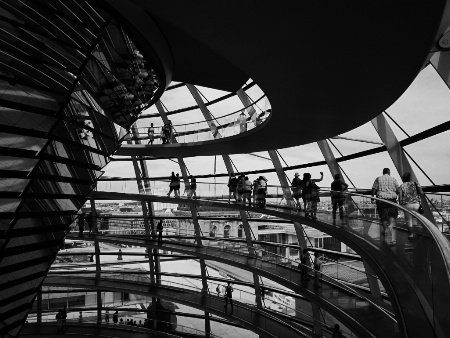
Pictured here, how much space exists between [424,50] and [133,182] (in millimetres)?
20144

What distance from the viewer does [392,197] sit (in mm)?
9672

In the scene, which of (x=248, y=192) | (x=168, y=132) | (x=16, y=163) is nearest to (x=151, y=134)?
(x=168, y=132)

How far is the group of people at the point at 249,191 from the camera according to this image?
1775 centimetres

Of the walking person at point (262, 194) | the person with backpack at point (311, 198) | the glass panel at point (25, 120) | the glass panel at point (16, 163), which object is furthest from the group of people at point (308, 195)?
the glass panel at point (16, 163)

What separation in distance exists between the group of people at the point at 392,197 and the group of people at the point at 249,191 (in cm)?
797

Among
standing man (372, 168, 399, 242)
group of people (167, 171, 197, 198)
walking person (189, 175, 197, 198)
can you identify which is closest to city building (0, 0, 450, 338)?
standing man (372, 168, 399, 242)

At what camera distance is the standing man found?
817 cm

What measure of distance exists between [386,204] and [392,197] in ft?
4.03

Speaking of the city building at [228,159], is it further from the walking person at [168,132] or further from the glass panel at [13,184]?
the walking person at [168,132]

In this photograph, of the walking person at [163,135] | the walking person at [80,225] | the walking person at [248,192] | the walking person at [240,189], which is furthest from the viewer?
the walking person at [80,225]

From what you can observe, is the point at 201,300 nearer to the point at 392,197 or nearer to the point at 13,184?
the point at 13,184

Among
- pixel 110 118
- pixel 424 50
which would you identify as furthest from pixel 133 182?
pixel 424 50

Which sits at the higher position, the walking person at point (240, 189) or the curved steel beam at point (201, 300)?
the walking person at point (240, 189)

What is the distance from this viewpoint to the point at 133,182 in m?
24.8
